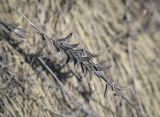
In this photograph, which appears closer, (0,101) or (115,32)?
A: (0,101)

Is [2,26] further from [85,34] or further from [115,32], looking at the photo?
[115,32]

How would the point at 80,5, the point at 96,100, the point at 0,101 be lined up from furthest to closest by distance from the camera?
1. the point at 80,5
2. the point at 96,100
3. the point at 0,101

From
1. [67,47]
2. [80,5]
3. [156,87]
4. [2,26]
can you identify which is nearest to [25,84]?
[2,26]

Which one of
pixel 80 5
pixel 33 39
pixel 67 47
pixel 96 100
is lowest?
pixel 96 100

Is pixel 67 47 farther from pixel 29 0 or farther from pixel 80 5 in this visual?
pixel 80 5

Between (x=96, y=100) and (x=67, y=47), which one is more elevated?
(x=67, y=47)

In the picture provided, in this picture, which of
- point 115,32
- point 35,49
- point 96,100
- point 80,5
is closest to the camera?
point 35,49
